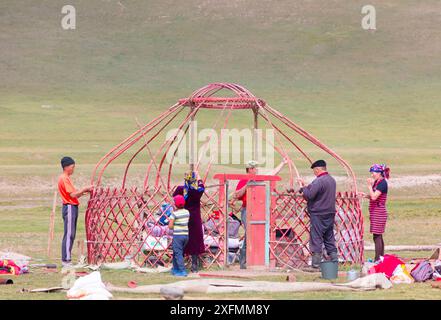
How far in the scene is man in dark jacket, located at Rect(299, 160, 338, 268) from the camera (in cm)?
1282

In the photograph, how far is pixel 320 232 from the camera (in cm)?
1290

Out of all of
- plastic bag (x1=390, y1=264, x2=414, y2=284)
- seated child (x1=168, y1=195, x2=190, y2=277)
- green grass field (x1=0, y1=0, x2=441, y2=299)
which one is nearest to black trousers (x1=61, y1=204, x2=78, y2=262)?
seated child (x1=168, y1=195, x2=190, y2=277)

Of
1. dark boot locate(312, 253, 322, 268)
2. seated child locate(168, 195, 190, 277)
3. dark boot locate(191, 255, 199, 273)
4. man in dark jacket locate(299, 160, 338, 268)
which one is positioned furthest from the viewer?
dark boot locate(191, 255, 199, 273)

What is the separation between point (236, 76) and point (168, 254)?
47.5 meters

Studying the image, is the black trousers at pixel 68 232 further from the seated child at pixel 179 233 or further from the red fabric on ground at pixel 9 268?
the seated child at pixel 179 233

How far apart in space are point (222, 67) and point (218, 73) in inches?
59.7

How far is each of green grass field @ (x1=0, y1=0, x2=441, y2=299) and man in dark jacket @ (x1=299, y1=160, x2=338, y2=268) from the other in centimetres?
1494

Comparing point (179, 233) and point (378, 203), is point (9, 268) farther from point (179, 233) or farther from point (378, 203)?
point (378, 203)

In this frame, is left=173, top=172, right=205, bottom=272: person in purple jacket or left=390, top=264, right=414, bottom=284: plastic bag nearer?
left=390, top=264, right=414, bottom=284: plastic bag

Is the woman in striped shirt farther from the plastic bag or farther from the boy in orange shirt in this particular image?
the boy in orange shirt

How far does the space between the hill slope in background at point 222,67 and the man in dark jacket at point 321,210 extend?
25.9 meters

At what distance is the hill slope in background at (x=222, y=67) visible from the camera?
4825cm

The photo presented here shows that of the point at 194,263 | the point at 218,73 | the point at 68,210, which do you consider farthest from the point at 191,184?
the point at 218,73
